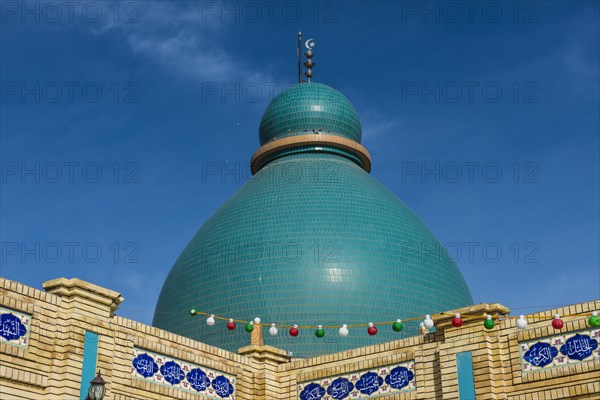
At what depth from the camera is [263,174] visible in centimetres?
3947

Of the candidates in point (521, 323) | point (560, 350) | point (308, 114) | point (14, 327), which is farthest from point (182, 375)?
point (308, 114)

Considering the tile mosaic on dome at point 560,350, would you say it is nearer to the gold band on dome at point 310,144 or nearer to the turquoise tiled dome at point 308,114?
the gold band on dome at point 310,144

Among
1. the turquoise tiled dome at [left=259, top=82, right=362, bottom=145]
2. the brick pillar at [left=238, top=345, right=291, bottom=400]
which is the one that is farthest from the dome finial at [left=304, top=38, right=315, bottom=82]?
the brick pillar at [left=238, top=345, right=291, bottom=400]

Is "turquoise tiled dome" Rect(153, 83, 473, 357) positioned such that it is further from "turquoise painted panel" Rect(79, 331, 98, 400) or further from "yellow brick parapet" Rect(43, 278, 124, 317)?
"turquoise painted panel" Rect(79, 331, 98, 400)

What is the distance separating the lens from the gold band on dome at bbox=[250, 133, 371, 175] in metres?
39.8

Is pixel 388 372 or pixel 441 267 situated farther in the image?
pixel 441 267

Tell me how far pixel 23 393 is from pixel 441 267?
20467 mm

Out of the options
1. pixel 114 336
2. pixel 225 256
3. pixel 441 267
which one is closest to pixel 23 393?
pixel 114 336

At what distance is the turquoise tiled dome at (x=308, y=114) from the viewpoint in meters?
40.7

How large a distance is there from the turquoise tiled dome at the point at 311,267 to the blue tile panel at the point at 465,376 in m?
10.6

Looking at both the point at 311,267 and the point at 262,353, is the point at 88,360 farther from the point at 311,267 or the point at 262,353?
the point at 311,267

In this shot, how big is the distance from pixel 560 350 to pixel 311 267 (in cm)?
1431

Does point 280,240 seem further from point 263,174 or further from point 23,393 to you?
point 23,393

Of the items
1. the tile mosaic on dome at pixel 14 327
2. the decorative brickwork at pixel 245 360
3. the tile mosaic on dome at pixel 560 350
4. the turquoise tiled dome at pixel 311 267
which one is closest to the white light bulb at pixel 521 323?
the decorative brickwork at pixel 245 360
